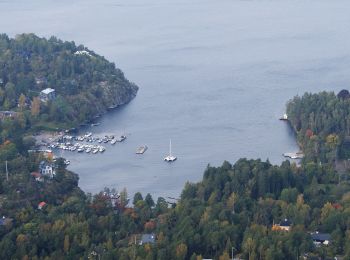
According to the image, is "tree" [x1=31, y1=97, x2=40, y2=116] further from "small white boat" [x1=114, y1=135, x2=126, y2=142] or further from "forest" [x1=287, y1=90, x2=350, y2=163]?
"forest" [x1=287, y1=90, x2=350, y2=163]

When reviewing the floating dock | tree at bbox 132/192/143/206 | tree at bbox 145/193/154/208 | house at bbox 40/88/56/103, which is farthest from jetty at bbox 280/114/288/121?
tree at bbox 145/193/154/208

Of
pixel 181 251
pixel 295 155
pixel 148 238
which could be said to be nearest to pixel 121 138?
pixel 295 155

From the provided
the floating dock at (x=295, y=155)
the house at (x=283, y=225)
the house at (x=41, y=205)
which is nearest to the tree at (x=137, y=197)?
the house at (x=41, y=205)

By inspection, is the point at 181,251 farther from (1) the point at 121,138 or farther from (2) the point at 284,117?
(2) the point at 284,117

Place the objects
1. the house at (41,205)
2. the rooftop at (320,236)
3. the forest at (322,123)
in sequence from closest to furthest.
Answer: the rooftop at (320,236) < the house at (41,205) < the forest at (322,123)

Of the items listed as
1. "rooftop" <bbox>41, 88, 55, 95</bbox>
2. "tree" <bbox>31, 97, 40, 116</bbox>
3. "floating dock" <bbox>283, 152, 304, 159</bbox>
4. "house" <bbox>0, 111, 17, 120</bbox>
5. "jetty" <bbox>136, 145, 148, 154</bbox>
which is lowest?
"floating dock" <bbox>283, 152, 304, 159</bbox>

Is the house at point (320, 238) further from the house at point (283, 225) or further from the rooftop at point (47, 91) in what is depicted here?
the rooftop at point (47, 91)
